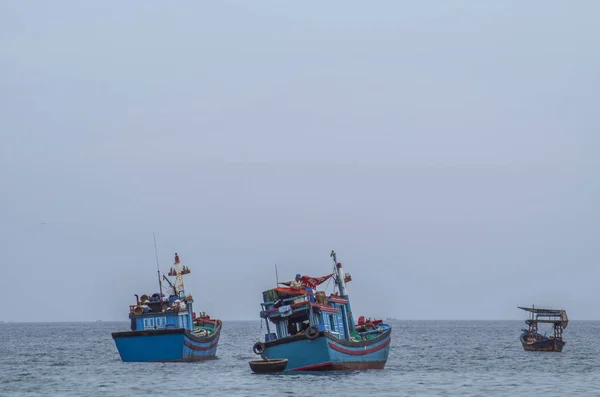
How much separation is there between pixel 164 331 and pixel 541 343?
149ft

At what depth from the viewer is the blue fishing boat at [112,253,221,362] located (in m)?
68.1

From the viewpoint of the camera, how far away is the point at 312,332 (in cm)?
5416

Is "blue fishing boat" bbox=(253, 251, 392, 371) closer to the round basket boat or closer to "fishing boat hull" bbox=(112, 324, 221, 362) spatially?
the round basket boat

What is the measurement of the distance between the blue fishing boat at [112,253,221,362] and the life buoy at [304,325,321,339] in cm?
1724

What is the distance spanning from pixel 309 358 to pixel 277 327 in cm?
421

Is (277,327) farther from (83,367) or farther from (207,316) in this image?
(207,316)

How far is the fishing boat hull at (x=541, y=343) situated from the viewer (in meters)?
95.1

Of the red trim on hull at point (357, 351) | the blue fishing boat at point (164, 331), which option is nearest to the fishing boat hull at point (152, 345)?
the blue fishing boat at point (164, 331)

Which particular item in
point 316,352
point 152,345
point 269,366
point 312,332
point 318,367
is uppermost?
point 312,332

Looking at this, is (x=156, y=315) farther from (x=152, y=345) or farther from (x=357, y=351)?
(x=357, y=351)

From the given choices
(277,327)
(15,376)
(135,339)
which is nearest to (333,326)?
(277,327)

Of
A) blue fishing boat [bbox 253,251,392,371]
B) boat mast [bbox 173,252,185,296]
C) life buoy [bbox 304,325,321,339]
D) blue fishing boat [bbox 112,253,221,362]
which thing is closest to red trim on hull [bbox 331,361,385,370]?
blue fishing boat [bbox 253,251,392,371]

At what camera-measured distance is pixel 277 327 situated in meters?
58.8

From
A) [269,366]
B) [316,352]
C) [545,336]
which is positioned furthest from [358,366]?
[545,336]
